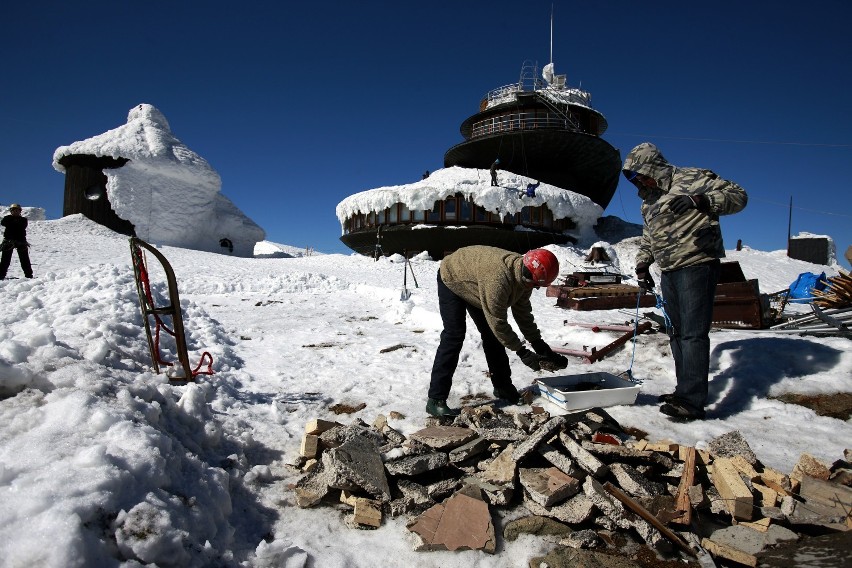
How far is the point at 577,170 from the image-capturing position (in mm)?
28953

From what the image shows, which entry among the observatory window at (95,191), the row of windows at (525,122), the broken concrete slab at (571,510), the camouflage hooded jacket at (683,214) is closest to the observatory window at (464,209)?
the row of windows at (525,122)

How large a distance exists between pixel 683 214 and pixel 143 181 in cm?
2289

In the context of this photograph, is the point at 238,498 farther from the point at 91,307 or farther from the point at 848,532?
the point at 91,307

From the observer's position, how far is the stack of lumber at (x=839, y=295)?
216 inches

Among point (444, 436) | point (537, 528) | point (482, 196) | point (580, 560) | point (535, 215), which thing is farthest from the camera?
point (535, 215)

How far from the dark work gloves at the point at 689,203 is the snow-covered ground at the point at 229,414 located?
1.68 metres

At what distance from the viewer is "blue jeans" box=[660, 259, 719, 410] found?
3.58 meters

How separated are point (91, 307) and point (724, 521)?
5.97 meters

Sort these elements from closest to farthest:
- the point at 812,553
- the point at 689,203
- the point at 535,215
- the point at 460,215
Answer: the point at 812,553, the point at 689,203, the point at 460,215, the point at 535,215

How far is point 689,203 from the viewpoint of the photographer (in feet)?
11.7

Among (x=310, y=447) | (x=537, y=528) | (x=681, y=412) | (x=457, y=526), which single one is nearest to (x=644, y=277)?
(x=681, y=412)

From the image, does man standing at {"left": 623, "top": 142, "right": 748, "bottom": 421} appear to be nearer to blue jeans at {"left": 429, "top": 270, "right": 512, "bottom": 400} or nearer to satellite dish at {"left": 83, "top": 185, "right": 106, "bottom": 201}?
blue jeans at {"left": 429, "top": 270, "right": 512, "bottom": 400}

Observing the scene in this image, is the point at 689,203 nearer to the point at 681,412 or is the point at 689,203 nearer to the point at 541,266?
the point at 541,266

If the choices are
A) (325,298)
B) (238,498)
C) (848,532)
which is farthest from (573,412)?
(325,298)
